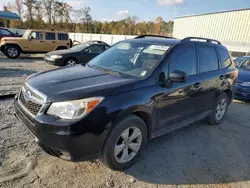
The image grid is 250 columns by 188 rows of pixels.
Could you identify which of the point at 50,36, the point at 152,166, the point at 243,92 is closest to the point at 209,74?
the point at 152,166

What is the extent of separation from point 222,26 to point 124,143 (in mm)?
23264

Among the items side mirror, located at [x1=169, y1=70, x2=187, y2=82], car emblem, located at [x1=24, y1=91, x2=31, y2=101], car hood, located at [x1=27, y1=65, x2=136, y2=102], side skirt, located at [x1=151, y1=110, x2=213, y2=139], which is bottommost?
side skirt, located at [x1=151, y1=110, x2=213, y2=139]

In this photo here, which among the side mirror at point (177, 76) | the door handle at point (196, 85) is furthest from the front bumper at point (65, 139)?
the door handle at point (196, 85)

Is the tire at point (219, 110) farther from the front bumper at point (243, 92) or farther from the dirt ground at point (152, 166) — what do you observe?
the front bumper at point (243, 92)

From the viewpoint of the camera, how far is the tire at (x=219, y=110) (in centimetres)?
441

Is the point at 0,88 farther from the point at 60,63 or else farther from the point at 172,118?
the point at 172,118

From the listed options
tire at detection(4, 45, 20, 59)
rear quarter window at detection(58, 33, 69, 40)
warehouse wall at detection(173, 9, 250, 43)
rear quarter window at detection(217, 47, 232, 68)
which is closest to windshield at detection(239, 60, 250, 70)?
rear quarter window at detection(217, 47, 232, 68)

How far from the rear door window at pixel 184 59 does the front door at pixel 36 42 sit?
39.2 feet

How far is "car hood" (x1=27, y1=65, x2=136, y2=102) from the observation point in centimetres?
231

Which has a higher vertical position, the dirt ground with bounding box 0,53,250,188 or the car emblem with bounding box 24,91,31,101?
the car emblem with bounding box 24,91,31,101

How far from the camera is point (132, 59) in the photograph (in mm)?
3367

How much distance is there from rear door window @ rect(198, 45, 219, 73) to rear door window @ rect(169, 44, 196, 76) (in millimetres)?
238

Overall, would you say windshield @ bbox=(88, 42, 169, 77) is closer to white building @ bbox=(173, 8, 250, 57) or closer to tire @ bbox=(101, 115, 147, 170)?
tire @ bbox=(101, 115, 147, 170)

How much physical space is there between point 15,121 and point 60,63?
6.48 meters
